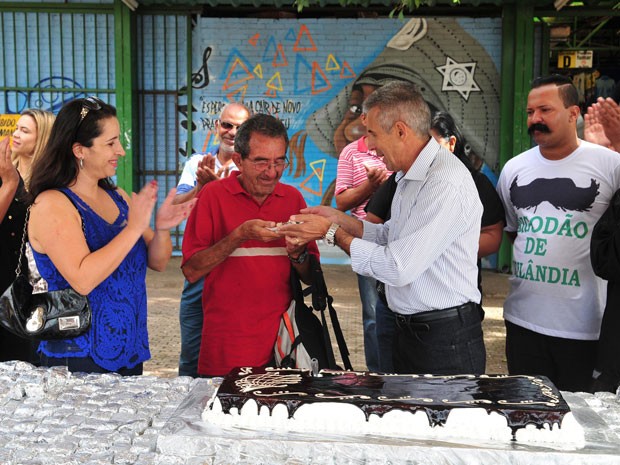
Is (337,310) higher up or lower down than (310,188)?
lower down

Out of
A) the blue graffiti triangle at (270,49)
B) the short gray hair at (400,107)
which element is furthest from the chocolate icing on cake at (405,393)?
the blue graffiti triangle at (270,49)

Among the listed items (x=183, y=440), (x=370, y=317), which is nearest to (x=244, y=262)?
(x=183, y=440)

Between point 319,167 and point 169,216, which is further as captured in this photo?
point 319,167

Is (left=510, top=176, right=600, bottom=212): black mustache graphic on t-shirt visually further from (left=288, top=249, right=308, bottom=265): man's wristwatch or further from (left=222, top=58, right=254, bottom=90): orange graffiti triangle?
(left=222, top=58, right=254, bottom=90): orange graffiti triangle

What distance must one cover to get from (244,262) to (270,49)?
25.7 ft

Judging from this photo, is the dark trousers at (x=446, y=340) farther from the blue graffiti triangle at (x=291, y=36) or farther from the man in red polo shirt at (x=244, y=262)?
the blue graffiti triangle at (x=291, y=36)

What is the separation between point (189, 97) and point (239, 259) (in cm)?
785

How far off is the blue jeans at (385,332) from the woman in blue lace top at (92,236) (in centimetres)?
147

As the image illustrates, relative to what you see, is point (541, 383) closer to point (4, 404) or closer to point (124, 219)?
point (4, 404)

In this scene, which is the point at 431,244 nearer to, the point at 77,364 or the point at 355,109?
the point at 77,364

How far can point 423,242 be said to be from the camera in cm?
258

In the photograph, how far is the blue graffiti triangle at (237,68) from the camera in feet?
34.3

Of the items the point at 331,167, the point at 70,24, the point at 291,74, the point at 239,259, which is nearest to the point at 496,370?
the point at 239,259

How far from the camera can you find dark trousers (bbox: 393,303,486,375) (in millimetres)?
2805
